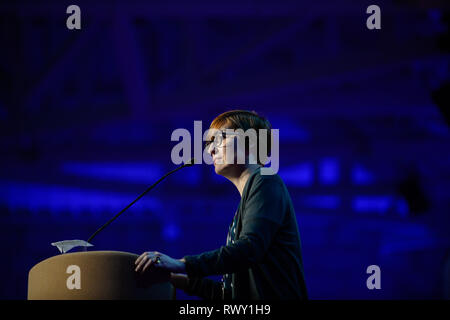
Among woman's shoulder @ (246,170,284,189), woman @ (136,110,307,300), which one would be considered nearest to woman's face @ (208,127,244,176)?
woman @ (136,110,307,300)

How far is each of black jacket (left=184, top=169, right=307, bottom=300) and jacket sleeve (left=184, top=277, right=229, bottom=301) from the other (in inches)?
9.6

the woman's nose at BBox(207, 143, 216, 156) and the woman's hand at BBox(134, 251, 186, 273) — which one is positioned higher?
the woman's nose at BBox(207, 143, 216, 156)

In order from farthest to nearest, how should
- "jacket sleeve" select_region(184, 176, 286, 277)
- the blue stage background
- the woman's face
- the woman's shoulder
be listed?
the blue stage background < the woman's face < the woman's shoulder < "jacket sleeve" select_region(184, 176, 286, 277)

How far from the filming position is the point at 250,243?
154cm

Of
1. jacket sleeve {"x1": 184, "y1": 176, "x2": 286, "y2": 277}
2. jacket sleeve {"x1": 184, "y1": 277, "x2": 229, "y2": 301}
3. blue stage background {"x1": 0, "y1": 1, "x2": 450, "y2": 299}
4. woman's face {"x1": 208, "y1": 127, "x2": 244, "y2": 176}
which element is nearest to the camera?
jacket sleeve {"x1": 184, "y1": 176, "x2": 286, "y2": 277}

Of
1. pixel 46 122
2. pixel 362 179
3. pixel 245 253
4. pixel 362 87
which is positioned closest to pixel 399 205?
pixel 362 179

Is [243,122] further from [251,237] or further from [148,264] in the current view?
[148,264]

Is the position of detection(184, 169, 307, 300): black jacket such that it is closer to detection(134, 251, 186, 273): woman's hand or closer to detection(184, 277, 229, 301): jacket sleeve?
detection(134, 251, 186, 273): woman's hand

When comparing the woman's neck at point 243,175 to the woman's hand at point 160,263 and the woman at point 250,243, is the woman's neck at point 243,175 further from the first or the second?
the woman's hand at point 160,263

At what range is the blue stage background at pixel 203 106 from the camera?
468 centimetres

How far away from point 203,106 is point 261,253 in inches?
144

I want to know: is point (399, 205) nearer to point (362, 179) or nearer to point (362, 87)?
point (362, 179)

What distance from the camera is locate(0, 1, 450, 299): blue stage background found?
4.68 m
